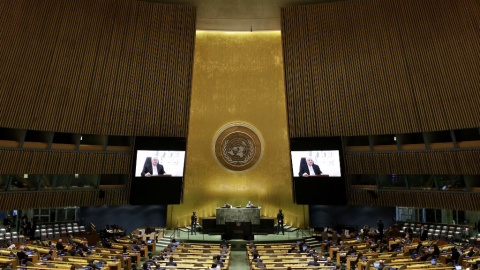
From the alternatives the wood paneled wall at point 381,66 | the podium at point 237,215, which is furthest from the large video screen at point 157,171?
the wood paneled wall at point 381,66

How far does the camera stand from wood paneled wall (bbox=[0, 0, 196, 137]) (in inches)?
608

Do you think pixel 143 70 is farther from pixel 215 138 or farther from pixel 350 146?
pixel 350 146

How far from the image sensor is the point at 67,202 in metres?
17.5

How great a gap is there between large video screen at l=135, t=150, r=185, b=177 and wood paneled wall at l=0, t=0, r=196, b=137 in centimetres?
99

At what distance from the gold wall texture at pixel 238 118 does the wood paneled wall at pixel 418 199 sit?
390 cm

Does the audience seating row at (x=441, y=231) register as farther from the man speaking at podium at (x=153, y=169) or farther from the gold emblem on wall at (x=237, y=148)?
the man speaking at podium at (x=153, y=169)

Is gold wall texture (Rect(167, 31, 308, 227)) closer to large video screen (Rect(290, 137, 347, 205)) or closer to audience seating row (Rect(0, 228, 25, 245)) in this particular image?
large video screen (Rect(290, 137, 347, 205))

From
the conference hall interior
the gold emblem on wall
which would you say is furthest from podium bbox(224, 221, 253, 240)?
the gold emblem on wall

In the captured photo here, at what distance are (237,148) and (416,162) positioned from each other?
9.46 m

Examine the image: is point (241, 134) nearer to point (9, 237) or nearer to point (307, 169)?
point (307, 169)

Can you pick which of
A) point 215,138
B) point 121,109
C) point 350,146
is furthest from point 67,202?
point 350,146

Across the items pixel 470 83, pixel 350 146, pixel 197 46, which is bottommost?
pixel 350 146

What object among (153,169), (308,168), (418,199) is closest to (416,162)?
(418,199)

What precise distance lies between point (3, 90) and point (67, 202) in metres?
5.52
